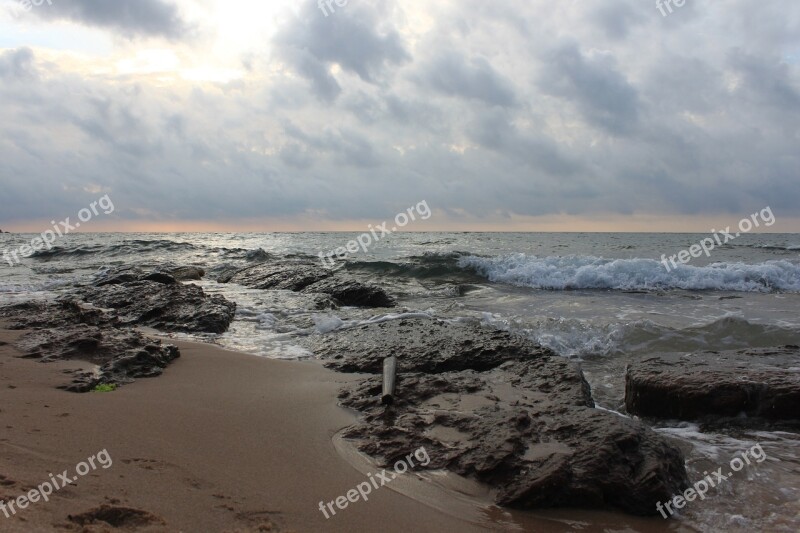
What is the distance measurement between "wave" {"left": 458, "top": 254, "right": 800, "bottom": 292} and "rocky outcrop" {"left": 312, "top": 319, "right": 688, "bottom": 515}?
35.3ft

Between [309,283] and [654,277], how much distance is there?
36.4 feet

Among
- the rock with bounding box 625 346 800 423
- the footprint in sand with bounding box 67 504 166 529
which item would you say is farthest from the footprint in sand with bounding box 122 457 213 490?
the rock with bounding box 625 346 800 423

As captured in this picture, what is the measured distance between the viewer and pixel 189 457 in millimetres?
2965

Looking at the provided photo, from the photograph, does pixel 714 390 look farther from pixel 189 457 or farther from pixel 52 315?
pixel 52 315

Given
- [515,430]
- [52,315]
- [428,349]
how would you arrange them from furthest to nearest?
[52,315] → [428,349] → [515,430]

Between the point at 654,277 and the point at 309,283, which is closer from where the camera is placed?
the point at 309,283

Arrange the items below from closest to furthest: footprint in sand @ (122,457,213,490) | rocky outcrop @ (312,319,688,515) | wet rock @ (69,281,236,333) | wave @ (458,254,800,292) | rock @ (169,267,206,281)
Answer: footprint in sand @ (122,457,213,490) < rocky outcrop @ (312,319,688,515) < wet rock @ (69,281,236,333) < wave @ (458,254,800,292) < rock @ (169,267,206,281)

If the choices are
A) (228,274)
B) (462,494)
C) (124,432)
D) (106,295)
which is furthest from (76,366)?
(228,274)

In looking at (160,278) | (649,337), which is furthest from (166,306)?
(649,337)

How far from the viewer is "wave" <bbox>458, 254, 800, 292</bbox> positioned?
48.2 ft

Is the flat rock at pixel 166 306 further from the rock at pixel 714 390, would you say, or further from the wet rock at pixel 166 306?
the rock at pixel 714 390

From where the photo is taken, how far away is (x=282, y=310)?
30.9 feet

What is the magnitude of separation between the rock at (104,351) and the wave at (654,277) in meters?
12.6

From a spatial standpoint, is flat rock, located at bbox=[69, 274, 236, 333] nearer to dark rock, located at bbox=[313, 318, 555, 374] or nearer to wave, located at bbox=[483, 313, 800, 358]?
dark rock, located at bbox=[313, 318, 555, 374]
